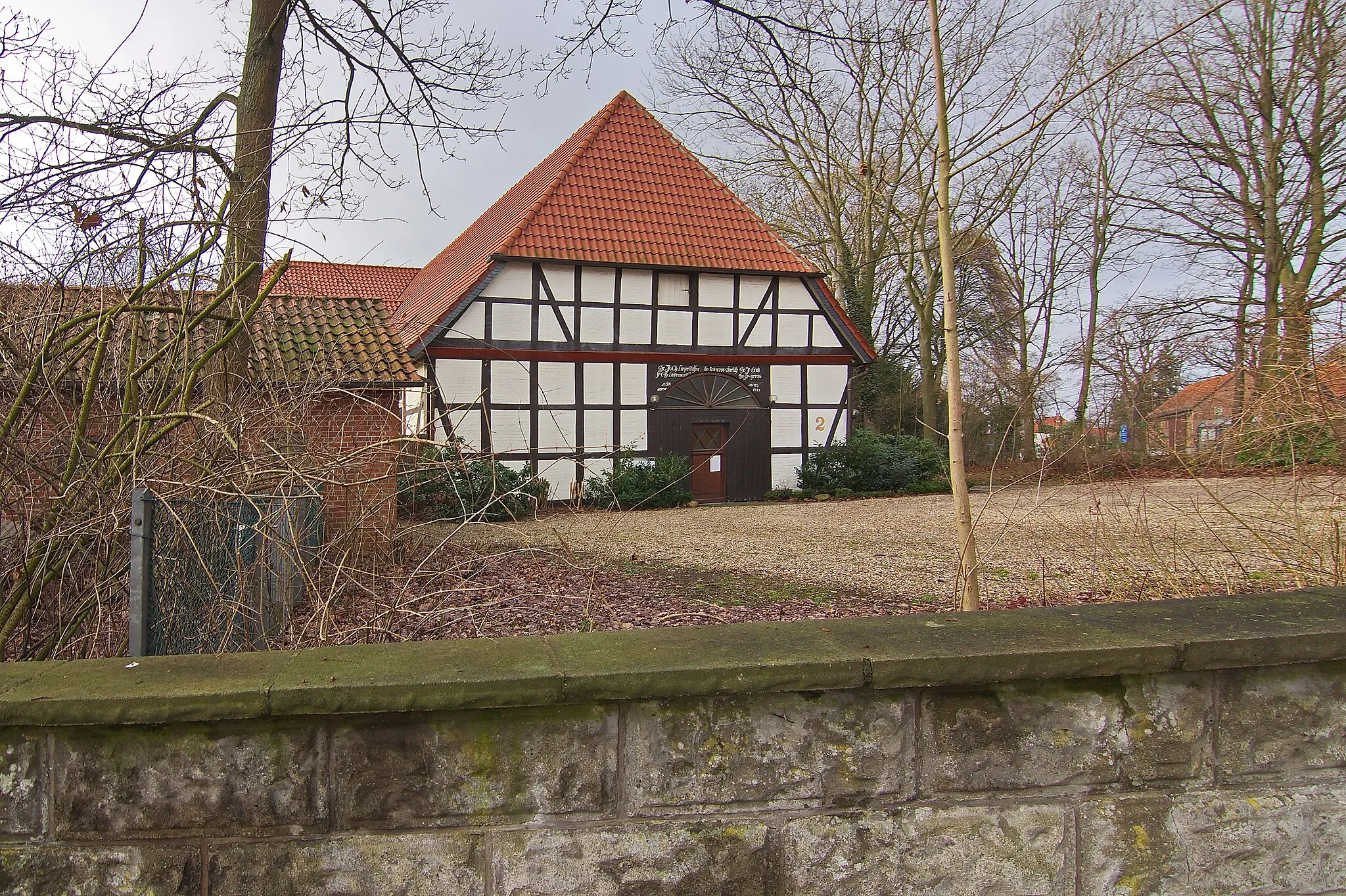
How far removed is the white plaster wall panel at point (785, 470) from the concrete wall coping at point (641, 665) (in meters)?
17.0

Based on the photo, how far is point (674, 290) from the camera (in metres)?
18.0

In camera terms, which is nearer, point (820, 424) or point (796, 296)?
point (796, 296)

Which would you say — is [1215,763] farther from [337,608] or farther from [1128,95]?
[1128,95]

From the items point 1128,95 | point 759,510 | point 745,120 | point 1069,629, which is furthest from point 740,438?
point 1069,629

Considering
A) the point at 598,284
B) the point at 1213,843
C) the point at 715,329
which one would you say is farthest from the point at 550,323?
the point at 1213,843

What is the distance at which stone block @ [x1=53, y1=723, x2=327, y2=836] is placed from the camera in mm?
1604

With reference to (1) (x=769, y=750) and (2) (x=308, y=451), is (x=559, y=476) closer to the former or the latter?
(2) (x=308, y=451)

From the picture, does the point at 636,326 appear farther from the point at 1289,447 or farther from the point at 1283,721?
the point at 1283,721

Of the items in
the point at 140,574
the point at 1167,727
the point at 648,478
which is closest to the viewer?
the point at 1167,727

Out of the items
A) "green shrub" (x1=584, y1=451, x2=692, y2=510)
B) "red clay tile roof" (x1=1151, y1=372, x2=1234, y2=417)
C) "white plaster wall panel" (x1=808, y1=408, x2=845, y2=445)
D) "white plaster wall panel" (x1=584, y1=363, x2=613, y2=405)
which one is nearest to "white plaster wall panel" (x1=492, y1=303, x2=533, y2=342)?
"white plaster wall panel" (x1=584, y1=363, x2=613, y2=405)

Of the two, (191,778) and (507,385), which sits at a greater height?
(507,385)

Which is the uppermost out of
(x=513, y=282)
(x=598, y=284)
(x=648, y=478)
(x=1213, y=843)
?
(x=598, y=284)

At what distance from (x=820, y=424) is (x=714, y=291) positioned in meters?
3.70

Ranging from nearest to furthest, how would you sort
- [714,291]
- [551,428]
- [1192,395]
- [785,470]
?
[1192,395]
[551,428]
[714,291]
[785,470]
